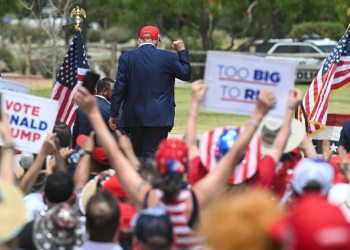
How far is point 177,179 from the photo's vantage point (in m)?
2.95

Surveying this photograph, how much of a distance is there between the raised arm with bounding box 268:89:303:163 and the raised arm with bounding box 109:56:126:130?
3502 millimetres

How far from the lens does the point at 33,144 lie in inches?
170

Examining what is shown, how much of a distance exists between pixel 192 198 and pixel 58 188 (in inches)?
37.3

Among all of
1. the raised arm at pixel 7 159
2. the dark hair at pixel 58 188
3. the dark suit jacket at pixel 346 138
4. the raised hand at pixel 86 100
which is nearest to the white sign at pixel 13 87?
the raised arm at pixel 7 159

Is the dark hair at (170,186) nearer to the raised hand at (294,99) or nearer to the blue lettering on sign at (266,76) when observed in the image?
the raised hand at (294,99)

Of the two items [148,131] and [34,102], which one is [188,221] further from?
[148,131]

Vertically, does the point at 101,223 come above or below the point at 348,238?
below

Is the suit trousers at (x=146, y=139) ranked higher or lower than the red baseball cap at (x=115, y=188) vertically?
lower

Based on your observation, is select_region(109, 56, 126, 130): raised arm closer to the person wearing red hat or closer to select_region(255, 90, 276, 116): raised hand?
the person wearing red hat

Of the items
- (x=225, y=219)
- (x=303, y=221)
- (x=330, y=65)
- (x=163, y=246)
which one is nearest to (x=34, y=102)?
(x=163, y=246)

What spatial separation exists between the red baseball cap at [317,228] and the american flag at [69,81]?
17.9 feet

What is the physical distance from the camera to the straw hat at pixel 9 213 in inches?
98.6

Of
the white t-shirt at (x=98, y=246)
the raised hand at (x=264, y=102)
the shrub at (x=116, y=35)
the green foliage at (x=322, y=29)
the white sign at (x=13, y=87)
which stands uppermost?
the green foliage at (x=322, y=29)

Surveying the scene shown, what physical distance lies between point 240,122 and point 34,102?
37.4ft
